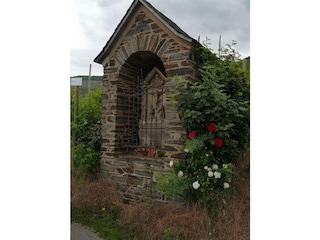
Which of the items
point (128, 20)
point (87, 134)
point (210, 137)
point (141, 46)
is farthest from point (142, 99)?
point (210, 137)

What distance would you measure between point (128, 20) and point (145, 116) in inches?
51.4

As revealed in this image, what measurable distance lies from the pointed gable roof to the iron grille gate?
0.57 metres

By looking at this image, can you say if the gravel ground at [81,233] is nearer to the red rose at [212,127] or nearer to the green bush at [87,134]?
the green bush at [87,134]

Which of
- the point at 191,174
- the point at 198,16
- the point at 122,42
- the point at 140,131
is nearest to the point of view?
the point at 198,16

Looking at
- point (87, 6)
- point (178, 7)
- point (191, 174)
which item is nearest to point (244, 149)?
point (191, 174)

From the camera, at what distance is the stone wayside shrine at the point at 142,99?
2492mm

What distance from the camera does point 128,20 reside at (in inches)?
112

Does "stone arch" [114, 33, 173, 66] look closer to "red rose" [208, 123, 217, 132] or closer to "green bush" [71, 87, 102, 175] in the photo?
"green bush" [71, 87, 102, 175]

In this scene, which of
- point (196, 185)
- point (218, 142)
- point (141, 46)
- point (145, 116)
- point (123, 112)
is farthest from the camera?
point (145, 116)

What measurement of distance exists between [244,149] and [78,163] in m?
2.15

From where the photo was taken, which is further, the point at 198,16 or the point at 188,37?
the point at 188,37

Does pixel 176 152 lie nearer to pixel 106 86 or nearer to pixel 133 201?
pixel 133 201

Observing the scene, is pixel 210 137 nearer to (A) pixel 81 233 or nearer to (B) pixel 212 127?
(B) pixel 212 127

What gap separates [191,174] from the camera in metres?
2.23
